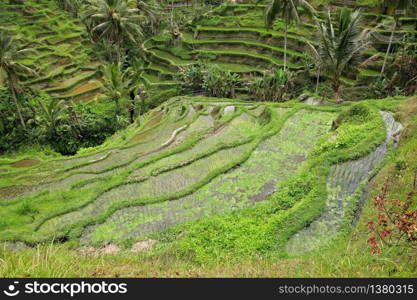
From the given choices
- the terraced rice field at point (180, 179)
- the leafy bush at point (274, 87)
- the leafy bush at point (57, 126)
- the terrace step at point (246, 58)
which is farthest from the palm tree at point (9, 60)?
the leafy bush at point (274, 87)

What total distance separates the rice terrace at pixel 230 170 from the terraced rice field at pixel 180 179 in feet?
0.15

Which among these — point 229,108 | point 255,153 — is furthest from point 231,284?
point 229,108

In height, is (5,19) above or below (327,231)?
above

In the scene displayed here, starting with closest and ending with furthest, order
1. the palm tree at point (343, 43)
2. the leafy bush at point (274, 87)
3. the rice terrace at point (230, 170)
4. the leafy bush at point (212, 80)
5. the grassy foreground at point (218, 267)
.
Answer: the grassy foreground at point (218, 267)
the rice terrace at point (230, 170)
the palm tree at point (343, 43)
the leafy bush at point (274, 87)
the leafy bush at point (212, 80)

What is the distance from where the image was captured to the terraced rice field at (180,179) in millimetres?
6391

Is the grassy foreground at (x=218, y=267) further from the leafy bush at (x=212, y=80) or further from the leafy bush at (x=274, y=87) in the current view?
the leafy bush at (x=212, y=80)

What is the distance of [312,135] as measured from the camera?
9156 mm

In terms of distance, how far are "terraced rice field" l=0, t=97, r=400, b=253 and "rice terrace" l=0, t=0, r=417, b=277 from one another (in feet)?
0.15

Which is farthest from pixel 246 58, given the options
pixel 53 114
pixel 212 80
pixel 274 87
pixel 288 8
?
pixel 53 114

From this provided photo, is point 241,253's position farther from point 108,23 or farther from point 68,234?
point 108,23

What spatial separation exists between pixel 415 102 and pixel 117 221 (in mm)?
8759

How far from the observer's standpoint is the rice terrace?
3.77 meters

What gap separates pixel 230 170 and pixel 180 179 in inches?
55.6

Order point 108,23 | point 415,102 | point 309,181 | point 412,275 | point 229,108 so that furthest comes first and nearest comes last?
point 108,23 < point 229,108 < point 415,102 < point 309,181 < point 412,275
